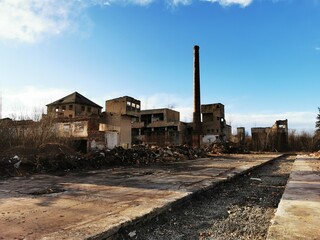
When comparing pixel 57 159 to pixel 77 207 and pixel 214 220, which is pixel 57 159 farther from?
pixel 214 220

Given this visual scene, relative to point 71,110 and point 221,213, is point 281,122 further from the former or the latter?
point 221,213

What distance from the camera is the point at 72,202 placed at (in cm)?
495

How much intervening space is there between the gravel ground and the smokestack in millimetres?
22882

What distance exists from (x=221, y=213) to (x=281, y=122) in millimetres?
46195

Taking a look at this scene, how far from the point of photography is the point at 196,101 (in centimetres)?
2989

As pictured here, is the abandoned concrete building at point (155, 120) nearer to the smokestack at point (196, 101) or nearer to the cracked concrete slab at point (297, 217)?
the smokestack at point (196, 101)

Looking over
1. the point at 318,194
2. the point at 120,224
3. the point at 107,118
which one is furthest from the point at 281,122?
the point at 120,224

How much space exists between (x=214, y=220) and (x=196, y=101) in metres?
25.8

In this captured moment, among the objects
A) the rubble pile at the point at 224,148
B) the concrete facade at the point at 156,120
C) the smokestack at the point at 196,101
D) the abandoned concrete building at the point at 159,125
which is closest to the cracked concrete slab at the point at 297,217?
the smokestack at the point at 196,101

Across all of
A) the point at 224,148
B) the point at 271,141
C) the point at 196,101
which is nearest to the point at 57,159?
the point at 196,101

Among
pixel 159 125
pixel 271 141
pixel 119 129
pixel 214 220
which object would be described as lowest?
pixel 214 220

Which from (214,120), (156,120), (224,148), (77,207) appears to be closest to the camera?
(77,207)

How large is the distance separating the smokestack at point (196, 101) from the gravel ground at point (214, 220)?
75.1 feet

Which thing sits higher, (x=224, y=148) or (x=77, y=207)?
(x=224, y=148)
